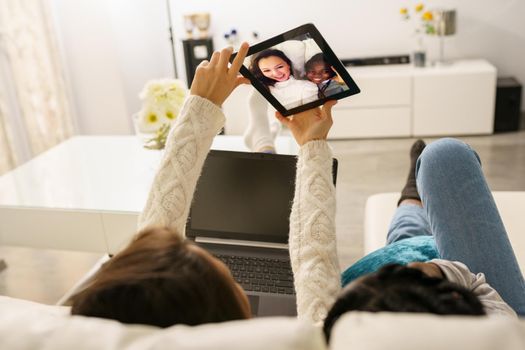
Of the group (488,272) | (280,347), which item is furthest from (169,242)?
(488,272)

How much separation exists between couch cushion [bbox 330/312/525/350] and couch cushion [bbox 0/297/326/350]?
5cm

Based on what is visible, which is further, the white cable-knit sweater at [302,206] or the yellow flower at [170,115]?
the yellow flower at [170,115]

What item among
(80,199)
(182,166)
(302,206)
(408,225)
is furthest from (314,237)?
(80,199)

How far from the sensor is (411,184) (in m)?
1.92

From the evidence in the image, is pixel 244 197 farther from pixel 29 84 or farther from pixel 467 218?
pixel 29 84

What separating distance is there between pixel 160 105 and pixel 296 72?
2.54 feet

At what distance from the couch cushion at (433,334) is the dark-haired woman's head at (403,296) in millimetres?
138

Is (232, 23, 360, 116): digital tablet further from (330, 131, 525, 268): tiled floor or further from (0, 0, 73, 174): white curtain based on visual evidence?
(0, 0, 73, 174): white curtain

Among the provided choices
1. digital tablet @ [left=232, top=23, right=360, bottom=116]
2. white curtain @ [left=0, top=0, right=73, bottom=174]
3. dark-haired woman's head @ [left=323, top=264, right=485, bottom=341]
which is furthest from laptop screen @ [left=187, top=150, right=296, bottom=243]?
white curtain @ [left=0, top=0, right=73, bottom=174]

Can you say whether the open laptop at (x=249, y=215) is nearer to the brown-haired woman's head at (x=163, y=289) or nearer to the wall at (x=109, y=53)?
the brown-haired woman's head at (x=163, y=289)

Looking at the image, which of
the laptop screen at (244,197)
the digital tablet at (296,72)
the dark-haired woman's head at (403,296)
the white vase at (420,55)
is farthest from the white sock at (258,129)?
Answer: the white vase at (420,55)

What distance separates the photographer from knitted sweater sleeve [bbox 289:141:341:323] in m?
0.96

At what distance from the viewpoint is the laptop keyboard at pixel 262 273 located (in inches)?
58.4

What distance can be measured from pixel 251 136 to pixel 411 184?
0.59 meters
